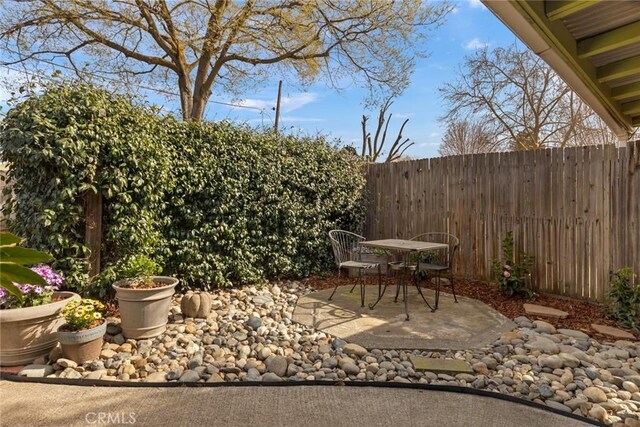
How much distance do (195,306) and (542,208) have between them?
4060 mm

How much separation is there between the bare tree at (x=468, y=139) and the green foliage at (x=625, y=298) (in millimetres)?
9457

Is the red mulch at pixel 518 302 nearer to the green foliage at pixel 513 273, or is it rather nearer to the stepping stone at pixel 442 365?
the green foliage at pixel 513 273

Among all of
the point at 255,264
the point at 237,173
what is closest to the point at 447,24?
the point at 237,173

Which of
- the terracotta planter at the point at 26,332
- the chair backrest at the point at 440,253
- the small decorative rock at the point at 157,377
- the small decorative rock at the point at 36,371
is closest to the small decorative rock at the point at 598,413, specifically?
the small decorative rock at the point at 157,377

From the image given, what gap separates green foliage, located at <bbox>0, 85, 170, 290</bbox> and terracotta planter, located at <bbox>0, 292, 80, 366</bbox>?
62 cm

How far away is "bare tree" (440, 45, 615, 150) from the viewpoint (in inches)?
417

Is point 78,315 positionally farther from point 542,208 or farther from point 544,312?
point 542,208

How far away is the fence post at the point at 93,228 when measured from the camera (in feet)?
10.8

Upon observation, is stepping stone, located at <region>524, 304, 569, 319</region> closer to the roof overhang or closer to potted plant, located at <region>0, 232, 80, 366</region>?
the roof overhang

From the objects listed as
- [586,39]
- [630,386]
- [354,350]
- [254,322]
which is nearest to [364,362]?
[354,350]

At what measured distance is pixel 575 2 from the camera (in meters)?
2.40

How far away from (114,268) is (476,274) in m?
4.42

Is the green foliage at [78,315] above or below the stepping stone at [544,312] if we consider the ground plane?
above

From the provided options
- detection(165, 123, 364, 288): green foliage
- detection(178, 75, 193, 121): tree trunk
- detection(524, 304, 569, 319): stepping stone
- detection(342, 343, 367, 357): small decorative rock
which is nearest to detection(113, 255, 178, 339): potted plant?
detection(165, 123, 364, 288): green foliage
